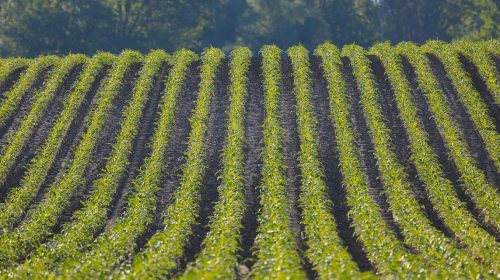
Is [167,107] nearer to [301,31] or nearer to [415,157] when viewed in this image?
[415,157]

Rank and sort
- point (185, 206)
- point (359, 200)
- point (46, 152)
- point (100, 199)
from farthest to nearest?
1. point (46, 152)
2. point (100, 199)
3. point (359, 200)
4. point (185, 206)

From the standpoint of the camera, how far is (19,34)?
58031 millimetres

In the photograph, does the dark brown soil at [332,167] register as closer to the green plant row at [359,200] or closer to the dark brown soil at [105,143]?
the green plant row at [359,200]

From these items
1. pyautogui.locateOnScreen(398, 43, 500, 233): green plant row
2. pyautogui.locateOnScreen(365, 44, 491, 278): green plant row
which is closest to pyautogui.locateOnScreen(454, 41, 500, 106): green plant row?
pyautogui.locateOnScreen(398, 43, 500, 233): green plant row

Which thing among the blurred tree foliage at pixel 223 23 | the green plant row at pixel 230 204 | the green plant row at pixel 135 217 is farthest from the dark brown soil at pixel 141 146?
the blurred tree foliage at pixel 223 23

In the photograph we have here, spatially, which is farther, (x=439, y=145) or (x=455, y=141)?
(x=439, y=145)

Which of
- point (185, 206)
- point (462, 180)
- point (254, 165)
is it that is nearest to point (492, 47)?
point (462, 180)

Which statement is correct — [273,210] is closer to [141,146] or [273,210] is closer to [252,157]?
[252,157]

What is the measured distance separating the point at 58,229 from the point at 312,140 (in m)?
7.73

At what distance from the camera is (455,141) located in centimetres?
2194

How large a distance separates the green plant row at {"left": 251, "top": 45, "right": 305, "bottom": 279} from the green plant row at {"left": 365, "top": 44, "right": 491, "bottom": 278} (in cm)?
254

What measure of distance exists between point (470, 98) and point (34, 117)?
45.8 ft

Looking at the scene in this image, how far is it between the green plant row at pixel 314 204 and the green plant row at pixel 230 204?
4.96 feet

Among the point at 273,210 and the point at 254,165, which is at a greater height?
the point at 254,165
